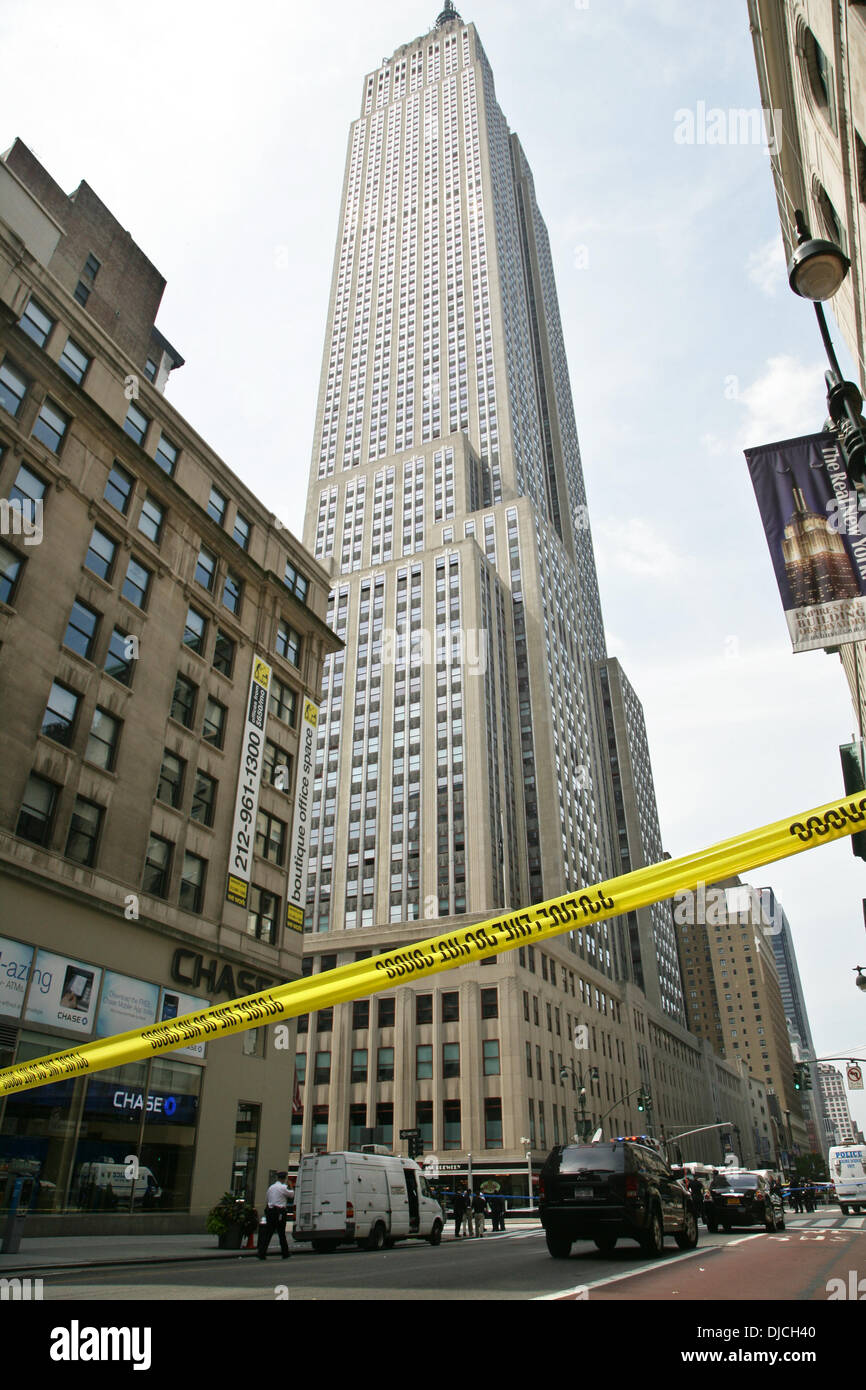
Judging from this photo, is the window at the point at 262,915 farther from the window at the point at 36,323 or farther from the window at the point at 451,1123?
the window at the point at 451,1123

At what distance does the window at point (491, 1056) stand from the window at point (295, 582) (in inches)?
1717

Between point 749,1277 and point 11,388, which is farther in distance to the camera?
point 11,388

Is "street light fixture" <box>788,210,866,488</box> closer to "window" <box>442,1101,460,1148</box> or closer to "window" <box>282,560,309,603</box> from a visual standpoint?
"window" <box>282,560,309,603</box>

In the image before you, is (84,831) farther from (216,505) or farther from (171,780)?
(216,505)

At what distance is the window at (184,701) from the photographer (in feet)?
89.1

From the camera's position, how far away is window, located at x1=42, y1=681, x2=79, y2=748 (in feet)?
72.6

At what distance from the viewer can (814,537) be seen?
1109cm

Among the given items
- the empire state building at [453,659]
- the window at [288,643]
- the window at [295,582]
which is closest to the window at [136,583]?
the window at [288,643]

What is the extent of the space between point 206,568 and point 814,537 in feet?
78.2

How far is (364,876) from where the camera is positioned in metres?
79.9

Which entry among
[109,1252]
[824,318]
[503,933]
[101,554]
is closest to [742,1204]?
[109,1252]

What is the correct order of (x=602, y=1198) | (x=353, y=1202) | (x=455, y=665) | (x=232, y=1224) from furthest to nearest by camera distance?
(x=455, y=665) < (x=353, y=1202) < (x=232, y=1224) < (x=602, y=1198)

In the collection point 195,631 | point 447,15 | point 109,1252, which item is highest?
point 447,15
